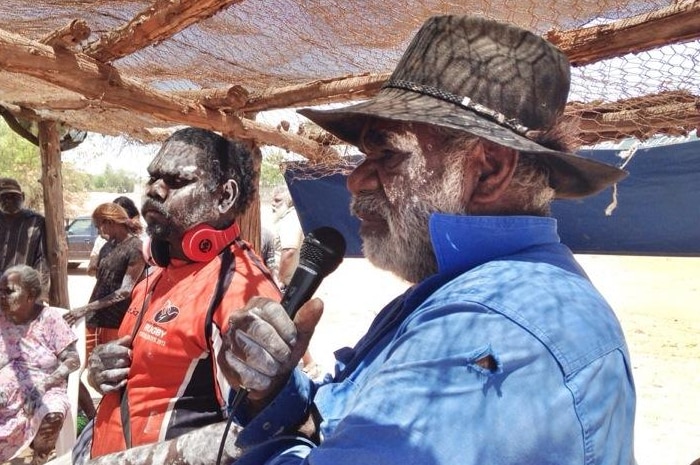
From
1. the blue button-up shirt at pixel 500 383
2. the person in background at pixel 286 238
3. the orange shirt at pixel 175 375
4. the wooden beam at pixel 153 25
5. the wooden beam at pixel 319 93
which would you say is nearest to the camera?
the blue button-up shirt at pixel 500 383

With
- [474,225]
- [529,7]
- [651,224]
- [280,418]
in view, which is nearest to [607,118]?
[529,7]

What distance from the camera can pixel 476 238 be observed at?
121 cm

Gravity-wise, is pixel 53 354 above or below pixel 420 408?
below

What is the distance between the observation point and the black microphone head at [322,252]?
139 centimetres

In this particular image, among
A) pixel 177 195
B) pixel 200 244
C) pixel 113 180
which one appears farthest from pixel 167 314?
pixel 113 180

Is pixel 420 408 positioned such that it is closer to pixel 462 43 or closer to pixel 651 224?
pixel 462 43

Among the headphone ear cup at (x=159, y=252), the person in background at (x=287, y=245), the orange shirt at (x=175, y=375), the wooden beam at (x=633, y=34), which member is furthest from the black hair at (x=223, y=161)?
the person in background at (x=287, y=245)

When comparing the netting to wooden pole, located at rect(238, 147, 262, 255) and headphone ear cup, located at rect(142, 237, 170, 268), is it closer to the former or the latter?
wooden pole, located at rect(238, 147, 262, 255)

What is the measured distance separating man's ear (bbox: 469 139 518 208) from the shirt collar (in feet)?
0.35

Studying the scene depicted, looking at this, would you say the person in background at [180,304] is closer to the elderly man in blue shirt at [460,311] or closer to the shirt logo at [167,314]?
the shirt logo at [167,314]

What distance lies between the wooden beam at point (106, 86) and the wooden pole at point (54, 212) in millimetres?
2956

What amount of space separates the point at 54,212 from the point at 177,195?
5.02 meters

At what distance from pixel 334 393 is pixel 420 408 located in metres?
0.38

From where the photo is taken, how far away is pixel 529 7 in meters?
3.28
